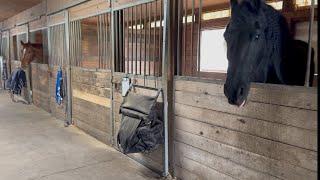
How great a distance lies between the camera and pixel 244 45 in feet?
5.11

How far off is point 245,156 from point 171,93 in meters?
0.92

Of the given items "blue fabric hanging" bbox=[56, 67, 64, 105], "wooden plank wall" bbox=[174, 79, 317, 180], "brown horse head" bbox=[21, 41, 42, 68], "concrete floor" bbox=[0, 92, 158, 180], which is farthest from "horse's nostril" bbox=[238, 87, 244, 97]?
"brown horse head" bbox=[21, 41, 42, 68]

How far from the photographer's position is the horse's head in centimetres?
153

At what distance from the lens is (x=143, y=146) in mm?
2641

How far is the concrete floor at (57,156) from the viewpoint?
9.43 feet

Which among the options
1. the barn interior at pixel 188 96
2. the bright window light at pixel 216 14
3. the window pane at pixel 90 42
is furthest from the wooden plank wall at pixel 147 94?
the bright window light at pixel 216 14

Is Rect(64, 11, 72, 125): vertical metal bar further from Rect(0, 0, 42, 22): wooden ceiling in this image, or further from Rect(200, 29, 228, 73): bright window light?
Rect(200, 29, 228, 73): bright window light

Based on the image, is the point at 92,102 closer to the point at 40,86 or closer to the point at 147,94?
the point at 147,94

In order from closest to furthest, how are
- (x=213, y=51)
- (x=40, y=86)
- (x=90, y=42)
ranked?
(x=213, y=51)
(x=90, y=42)
(x=40, y=86)

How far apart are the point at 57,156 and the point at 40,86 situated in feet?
11.8

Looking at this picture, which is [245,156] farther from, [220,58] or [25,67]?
[25,67]

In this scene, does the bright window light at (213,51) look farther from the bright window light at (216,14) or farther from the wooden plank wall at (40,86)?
the wooden plank wall at (40,86)

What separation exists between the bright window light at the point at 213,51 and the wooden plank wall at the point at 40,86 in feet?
14.2

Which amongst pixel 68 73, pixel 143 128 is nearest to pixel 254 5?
pixel 143 128
